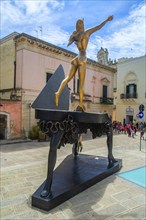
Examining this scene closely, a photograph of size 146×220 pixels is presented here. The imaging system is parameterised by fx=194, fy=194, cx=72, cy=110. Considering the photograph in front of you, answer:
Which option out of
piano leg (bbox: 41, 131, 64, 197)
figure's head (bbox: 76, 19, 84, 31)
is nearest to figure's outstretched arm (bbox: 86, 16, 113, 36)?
figure's head (bbox: 76, 19, 84, 31)

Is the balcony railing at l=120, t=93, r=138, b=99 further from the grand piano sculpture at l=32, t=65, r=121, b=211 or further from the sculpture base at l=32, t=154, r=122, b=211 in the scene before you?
the grand piano sculpture at l=32, t=65, r=121, b=211

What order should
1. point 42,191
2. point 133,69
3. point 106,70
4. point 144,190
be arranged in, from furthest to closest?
point 133,69 < point 106,70 < point 144,190 < point 42,191

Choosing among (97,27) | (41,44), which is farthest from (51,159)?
(41,44)

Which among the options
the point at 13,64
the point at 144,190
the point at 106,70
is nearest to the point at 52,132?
the point at 144,190

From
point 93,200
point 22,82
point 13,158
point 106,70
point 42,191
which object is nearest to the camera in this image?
point 42,191

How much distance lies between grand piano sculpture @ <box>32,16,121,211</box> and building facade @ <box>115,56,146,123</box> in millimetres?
19310

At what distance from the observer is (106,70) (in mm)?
22234

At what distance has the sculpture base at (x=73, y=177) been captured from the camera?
419cm

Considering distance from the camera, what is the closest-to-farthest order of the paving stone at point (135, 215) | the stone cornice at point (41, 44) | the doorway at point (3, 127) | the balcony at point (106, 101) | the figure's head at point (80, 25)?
the paving stone at point (135, 215) → the figure's head at point (80, 25) → the doorway at point (3, 127) → the stone cornice at point (41, 44) → the balcony at point (106, 101)

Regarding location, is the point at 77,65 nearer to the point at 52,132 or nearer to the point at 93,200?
the point at 52,132

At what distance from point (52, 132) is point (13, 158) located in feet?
16.4

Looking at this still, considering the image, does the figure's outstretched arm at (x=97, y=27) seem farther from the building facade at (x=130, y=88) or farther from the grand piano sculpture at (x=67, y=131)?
the building facade at (x=130, y=88)

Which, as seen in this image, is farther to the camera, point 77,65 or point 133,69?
point 133,69

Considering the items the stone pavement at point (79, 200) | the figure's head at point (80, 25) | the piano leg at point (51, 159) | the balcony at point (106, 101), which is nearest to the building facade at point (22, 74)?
the balcony at point (106, 101)
